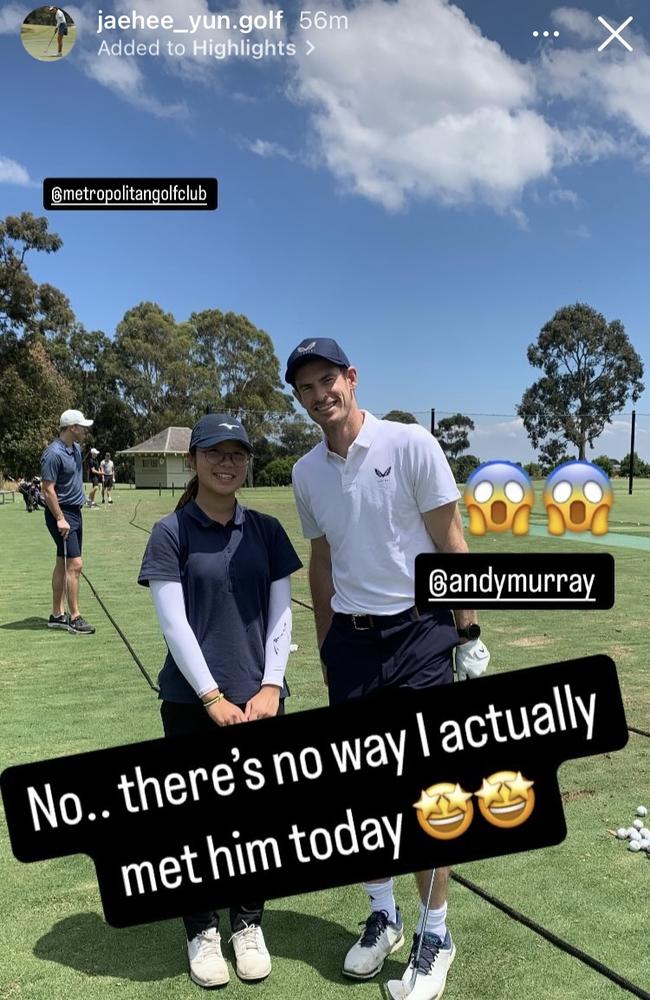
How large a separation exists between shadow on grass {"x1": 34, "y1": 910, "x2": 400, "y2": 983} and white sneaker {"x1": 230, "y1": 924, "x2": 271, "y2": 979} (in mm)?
83

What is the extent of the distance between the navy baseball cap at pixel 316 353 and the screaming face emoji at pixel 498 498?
0.64m

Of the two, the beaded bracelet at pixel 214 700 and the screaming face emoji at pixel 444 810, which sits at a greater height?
the beaded bracelet at pixel 214 700

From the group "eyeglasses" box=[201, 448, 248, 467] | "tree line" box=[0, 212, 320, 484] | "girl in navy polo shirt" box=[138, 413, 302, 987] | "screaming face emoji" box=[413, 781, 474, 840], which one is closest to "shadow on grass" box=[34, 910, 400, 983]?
"girl in navy polo shirt" box=[138, 413, 302, 987]

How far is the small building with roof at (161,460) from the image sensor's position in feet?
167

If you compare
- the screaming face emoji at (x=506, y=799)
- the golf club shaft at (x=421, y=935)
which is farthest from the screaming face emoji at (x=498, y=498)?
the golf club shaft at (x=421, y=935)

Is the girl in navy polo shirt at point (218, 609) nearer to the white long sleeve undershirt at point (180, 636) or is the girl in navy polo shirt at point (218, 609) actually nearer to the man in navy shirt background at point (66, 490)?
the white long sleeve undershirt at point (180, 636)

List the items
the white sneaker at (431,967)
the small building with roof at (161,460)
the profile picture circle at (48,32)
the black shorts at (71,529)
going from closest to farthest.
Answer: the white sneaker at (431,967) → the profile picture circle at (48,32) → the black shorts at (71,529) → the small building with roof at (161,460)

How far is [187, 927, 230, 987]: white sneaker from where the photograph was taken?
7.50 ft

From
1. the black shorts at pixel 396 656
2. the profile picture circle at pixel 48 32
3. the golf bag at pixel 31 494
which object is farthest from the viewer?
the golf bag at pixel 31 494

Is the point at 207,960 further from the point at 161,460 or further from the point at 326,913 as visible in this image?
the point at 161,460

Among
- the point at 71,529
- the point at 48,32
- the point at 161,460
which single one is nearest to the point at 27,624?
the point at 71,529

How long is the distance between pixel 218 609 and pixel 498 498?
98 centimetres
